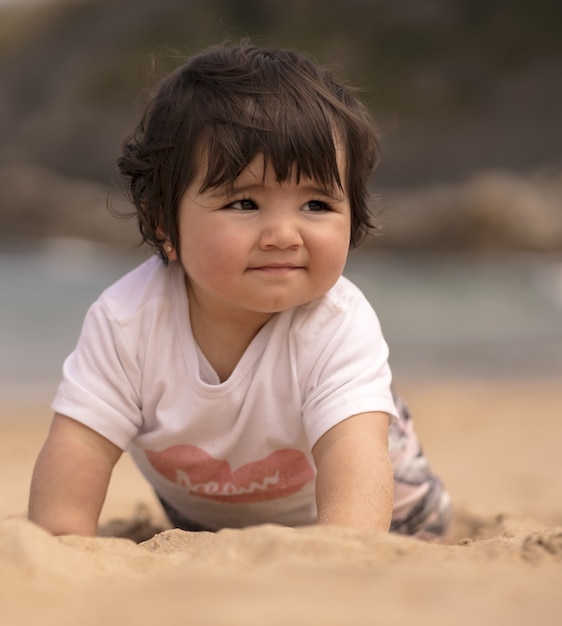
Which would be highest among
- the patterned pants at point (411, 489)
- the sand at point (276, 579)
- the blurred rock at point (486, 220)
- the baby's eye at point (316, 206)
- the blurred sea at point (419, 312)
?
the blurred rock at point (486, 220)

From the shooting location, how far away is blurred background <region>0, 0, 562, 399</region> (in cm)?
1206

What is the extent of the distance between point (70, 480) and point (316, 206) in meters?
0.79

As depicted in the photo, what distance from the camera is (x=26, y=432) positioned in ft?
16.4

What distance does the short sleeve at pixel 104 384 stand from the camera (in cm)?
214

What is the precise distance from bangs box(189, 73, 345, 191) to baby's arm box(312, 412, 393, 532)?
511mm

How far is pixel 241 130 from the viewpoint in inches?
77.2

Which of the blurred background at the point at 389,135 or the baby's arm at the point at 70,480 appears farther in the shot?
the blurred background at the point at 389,135

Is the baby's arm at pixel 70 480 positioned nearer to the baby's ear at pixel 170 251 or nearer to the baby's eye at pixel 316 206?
the baby's ear at pixel 170 251

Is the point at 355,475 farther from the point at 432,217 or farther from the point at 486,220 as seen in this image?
the point at 432,217

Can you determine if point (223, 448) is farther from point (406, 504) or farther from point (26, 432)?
point (26, 432)

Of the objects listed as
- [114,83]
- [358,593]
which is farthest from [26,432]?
[114,83]

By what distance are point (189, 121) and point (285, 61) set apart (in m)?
0.27

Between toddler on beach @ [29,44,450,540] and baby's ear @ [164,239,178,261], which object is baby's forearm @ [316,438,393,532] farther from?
baby's ear @ [164,239,178,261]

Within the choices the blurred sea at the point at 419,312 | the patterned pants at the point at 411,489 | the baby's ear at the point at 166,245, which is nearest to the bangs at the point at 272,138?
the baby's ear at the point at 166,245
